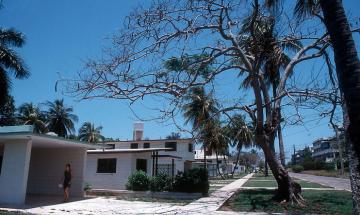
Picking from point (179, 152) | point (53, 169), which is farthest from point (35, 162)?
point (179, 152)

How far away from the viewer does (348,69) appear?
566 cm

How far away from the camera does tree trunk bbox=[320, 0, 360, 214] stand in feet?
18.0

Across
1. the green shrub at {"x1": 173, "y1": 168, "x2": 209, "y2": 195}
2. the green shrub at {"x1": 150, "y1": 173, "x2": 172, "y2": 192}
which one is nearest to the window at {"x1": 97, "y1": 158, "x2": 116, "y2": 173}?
the green shrub at {"x1": 150, "y1": 173, "x2": 172, "y2": 192}

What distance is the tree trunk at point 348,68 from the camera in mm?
5477

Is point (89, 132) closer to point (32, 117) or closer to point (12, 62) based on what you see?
point (32, 117)

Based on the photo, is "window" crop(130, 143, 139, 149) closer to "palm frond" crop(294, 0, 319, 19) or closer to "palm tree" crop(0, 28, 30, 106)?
"palm tree" crop(0, 28, 30, 106)

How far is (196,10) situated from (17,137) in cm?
941

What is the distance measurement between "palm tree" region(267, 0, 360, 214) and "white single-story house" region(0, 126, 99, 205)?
12.5m

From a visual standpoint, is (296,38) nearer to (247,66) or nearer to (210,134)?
(247,66)

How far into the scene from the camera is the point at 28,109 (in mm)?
53219

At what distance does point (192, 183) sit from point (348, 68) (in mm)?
16538

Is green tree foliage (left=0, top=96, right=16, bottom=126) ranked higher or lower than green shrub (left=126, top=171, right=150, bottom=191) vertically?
higher

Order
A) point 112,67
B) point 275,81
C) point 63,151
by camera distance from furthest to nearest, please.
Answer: point 275,81 < point 63,151 < point 112,67

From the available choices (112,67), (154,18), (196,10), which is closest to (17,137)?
(112,67)
